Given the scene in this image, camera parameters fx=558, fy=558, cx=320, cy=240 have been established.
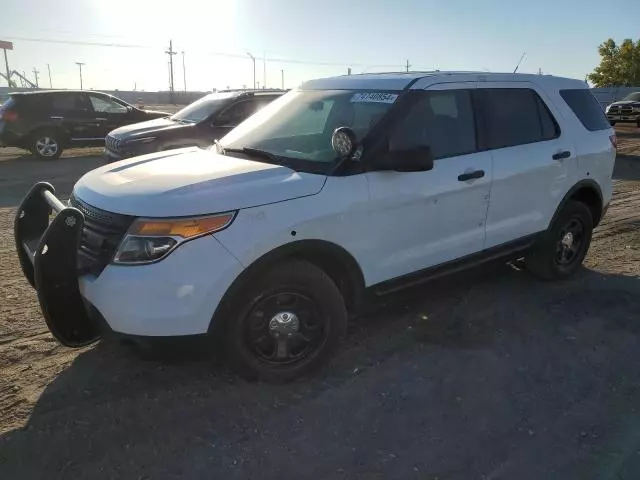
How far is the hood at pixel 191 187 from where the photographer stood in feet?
9.53

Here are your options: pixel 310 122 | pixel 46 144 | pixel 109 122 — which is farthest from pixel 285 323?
pixel 109 122

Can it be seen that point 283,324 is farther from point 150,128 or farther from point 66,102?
point 66,102

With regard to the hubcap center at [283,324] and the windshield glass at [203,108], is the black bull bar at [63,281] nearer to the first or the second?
the hubcap center at [283,324]

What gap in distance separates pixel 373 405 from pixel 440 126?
198 cm

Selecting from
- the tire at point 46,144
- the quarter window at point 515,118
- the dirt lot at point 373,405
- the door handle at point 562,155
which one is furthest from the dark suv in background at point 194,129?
the door handle at point 562,155

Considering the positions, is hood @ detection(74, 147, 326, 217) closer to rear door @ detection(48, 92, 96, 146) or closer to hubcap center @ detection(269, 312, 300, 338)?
hubcap center @ detection(269, 312, 300, 338)

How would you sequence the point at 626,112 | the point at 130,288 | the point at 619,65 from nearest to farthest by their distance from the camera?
the point at 130,288, the point at 626,112, the point at 619,65

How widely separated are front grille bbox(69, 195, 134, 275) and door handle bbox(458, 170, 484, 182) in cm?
226

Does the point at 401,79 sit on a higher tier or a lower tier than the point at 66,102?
higher

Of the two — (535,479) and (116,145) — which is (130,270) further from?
(116,145)

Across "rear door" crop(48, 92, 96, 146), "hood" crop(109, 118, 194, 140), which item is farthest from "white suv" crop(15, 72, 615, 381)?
"rear door" crop(48, 92, 96, 146)

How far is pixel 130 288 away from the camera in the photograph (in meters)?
2.79

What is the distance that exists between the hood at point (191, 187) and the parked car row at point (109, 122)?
676 cm

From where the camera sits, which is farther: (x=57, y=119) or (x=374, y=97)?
(x=57, y=119)
